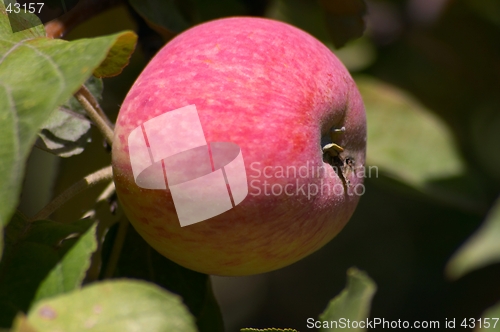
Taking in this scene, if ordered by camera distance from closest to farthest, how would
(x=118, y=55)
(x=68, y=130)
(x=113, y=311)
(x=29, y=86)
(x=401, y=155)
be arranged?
(x=113, y=311)
(x=29, y=86)
(x=118, y=55)
(x=68, y=130)
(x=401, y=155)

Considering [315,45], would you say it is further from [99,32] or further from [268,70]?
[99,32]

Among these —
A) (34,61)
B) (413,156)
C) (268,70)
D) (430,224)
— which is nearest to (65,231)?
(34,61)

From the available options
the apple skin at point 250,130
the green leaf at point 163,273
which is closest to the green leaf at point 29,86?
the apple skin at point 250,130

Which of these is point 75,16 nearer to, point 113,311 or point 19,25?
point 19,25

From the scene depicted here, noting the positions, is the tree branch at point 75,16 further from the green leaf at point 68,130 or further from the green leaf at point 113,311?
the green leaf at point 113,311

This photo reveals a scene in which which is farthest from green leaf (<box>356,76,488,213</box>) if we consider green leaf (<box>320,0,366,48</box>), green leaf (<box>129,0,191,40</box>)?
green leaf (<box>129,0,191,40</box>)

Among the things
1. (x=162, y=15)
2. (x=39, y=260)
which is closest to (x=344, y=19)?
(x=162, y=15)
